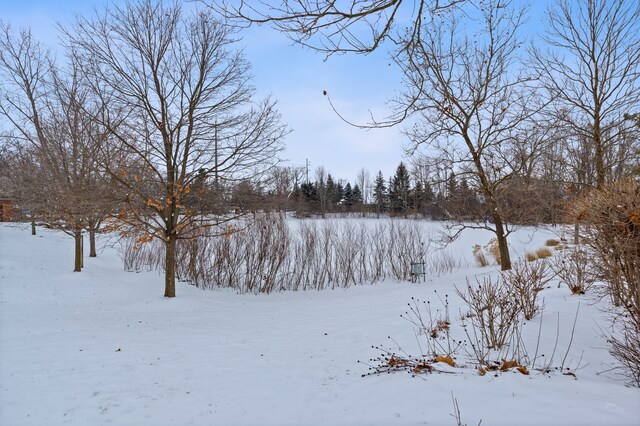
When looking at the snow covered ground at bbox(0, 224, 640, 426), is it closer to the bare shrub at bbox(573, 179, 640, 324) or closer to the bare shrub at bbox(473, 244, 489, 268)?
the bare shrub at bbox(573, 179, 640, 324)

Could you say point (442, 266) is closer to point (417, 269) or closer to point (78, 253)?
point (417, 269)

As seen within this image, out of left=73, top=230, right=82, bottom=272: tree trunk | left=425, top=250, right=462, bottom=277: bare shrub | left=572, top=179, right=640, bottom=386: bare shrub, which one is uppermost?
left=572, top=179, right=640, bottom=386: bare shrub

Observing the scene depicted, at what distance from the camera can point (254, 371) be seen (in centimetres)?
449

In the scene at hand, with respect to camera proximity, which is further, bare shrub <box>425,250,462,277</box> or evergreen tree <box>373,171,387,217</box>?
evergreen tree <box>373,171,387,217</box>

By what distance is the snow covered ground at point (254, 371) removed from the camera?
2814 millimetres

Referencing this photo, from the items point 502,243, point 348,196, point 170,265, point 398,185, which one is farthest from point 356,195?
point 170,265

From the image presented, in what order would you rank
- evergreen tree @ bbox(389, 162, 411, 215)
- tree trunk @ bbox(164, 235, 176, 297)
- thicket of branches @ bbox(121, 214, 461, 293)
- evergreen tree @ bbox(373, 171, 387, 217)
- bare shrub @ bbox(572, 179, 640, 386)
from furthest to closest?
1. evergreen tree @ bbox(373, 171, 387, 217)
2. evergreen tree @ bbox(389, 162, 411, 215)
3. thicket of branches @ bbox(121, 214, 461, 293)
4. tree trunk @ bbox(164, 235, 176, 297)
5. bare shrub @ bbox(572, 179, 640, 386)

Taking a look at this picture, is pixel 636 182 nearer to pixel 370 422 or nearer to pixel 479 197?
pixel 370 422

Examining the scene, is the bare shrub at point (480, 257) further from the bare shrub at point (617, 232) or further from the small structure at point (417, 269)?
the bare shrub at point (617, 232)

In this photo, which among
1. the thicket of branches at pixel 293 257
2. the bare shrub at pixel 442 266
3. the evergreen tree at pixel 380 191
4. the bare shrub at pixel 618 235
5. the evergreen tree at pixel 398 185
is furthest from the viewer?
the evergreen tree at pixel 380 191

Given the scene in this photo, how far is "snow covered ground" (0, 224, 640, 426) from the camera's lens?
9.23 feet

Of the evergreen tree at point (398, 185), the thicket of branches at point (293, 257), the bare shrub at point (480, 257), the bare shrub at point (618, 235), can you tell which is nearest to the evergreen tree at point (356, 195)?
the evergreen tree at point (398, 185)

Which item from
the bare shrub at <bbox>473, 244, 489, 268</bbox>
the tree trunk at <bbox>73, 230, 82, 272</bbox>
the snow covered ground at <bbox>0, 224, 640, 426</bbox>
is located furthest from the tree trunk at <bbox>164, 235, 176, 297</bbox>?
the bare shrub at <bbox>473, 244, 489, 268</bbox>

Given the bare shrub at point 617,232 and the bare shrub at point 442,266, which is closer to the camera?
the bare shrub at point 617,232
